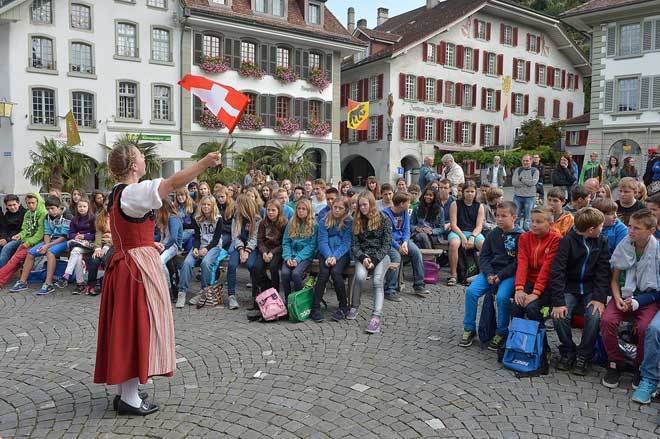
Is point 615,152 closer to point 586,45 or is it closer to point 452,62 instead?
point 452,62

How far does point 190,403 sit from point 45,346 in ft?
8.06

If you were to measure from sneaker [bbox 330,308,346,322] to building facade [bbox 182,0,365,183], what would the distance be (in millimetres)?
22440

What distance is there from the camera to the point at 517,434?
3928 millimetres

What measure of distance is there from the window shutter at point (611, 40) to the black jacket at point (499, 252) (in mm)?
28151

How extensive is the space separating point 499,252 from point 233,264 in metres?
3.70

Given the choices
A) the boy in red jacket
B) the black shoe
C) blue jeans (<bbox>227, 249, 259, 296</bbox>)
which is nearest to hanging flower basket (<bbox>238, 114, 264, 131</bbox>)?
blue jeans (<bbox>227, 249, 259, 296</bbox>)

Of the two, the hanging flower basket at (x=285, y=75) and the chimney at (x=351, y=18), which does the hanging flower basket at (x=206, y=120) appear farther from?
the chimney at (x=351, y=18)

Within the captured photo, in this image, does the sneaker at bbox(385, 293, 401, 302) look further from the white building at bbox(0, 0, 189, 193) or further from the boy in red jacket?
the white building at bbox(0, 0, 189, 193)

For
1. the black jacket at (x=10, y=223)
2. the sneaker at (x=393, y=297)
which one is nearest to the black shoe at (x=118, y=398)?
the sneaker at (x=393, y=297)

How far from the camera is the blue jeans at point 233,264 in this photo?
7.69 m

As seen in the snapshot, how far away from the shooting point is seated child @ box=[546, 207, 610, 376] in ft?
16.8

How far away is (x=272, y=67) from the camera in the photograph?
1186 inches

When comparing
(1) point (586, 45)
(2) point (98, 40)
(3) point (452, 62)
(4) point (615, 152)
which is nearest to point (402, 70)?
(3) point (452, 62)

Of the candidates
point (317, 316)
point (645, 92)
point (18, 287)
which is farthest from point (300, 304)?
point (645, 92)
